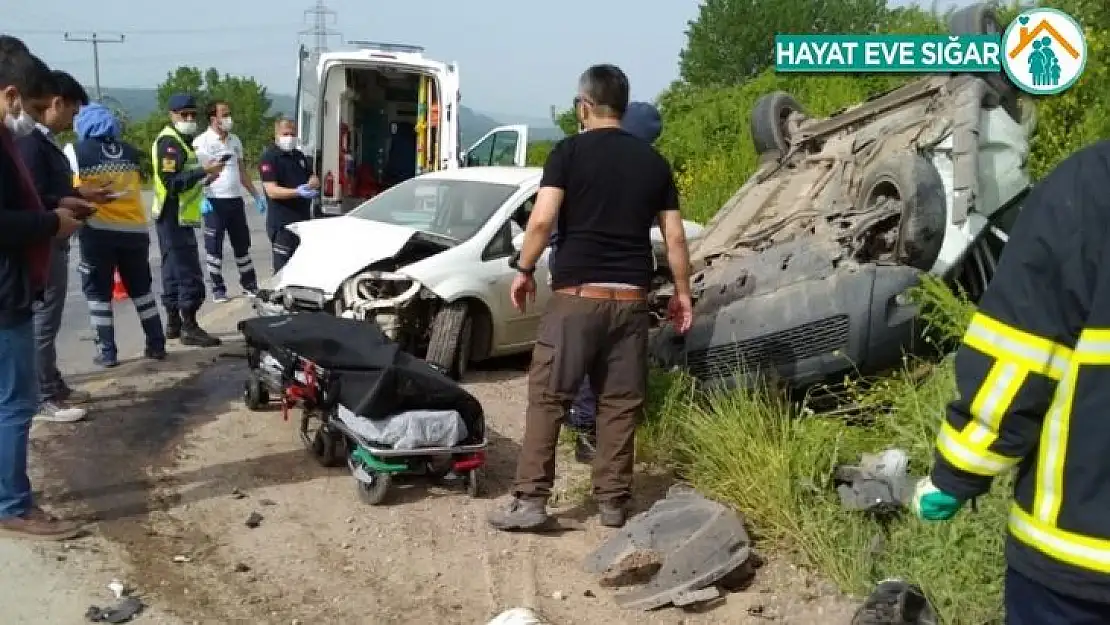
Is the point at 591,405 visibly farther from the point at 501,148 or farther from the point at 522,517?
the point at 501,148

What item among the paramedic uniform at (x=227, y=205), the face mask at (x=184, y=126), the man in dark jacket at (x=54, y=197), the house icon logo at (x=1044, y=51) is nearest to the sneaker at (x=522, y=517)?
the man in dark jacket at (x=54, y=197)

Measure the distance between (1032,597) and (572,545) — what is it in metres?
2.66

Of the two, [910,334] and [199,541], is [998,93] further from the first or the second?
[199,541]

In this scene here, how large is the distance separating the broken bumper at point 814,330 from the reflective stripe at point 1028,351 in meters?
3.15

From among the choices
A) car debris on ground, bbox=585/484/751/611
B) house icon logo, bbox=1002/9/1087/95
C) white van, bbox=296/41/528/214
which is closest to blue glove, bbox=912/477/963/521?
car debris on ground, bbox=585/484/751/611

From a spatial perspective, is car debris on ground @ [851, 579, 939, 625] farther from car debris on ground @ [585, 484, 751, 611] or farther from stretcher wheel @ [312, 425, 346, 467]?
stretcher wheel @ [312, 425, 346, 467]

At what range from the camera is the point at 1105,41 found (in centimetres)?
796

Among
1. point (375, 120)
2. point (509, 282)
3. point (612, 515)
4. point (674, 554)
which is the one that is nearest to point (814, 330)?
point (612, 515)

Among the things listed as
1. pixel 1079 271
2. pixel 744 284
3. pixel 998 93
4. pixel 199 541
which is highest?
pixel 998 93

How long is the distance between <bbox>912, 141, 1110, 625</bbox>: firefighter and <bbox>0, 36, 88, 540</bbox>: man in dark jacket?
12.2ft

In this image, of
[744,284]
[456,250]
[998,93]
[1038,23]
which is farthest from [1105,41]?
[456,250]

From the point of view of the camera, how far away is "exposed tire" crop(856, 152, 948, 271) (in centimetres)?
515

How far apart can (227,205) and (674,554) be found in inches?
267

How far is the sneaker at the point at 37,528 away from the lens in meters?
4.20
